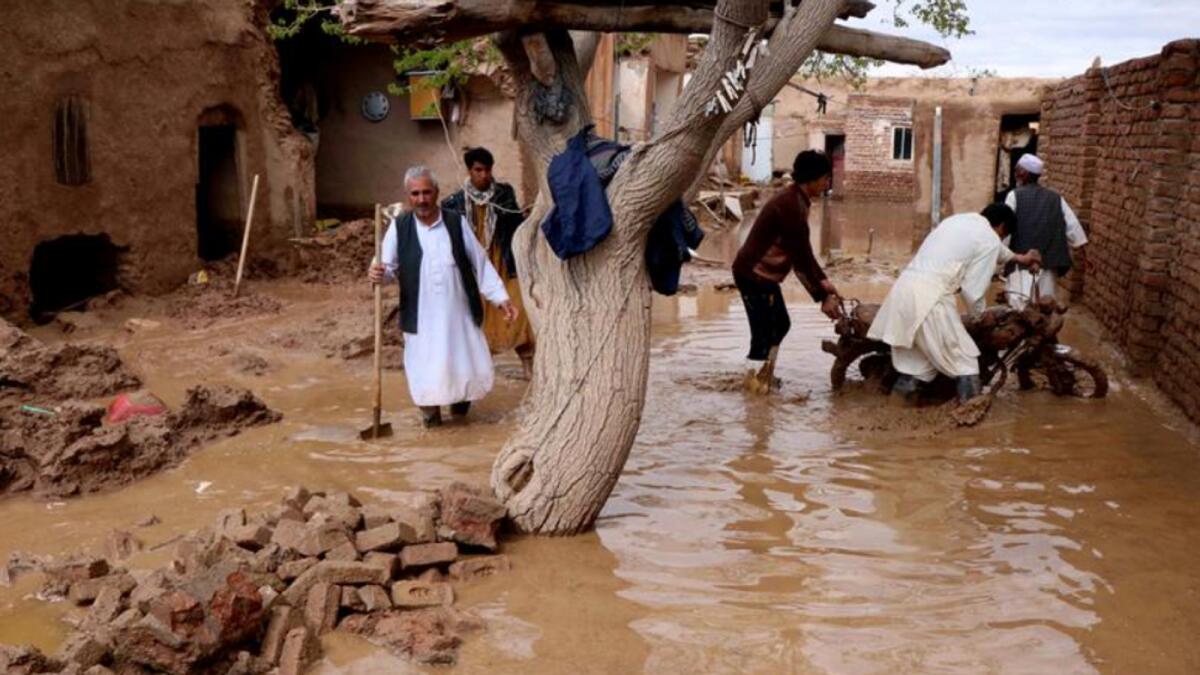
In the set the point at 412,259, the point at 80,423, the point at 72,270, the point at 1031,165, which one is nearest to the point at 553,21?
the point at 412,259

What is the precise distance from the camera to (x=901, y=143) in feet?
99.1

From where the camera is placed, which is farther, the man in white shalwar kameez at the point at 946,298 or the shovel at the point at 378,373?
the man in white shalwar kameez at the point at 946,298

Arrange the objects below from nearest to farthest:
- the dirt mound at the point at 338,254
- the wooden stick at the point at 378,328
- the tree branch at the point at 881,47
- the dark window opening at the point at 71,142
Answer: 1. the tree branch at the point at 881,47
2. the wooden stick at the point at 378,328
3. the dark window opening at the point at 71,142
4. the dirt mound at the point at 338,254

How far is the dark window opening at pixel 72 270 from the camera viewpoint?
1128 centimetres

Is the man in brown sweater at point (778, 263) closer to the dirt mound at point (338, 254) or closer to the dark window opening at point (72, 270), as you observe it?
the dirt mound at point (338, 254)

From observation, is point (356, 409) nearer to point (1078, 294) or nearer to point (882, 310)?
point (882, 310)

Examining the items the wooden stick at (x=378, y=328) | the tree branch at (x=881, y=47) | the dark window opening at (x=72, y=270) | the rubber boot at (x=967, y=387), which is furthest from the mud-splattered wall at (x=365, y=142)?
the tree branch at (x=881, y=47)

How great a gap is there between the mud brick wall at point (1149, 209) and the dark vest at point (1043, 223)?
1.84ft

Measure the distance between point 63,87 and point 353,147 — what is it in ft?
21.3

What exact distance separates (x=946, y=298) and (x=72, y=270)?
8763 millimetres

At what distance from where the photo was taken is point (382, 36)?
5.03m

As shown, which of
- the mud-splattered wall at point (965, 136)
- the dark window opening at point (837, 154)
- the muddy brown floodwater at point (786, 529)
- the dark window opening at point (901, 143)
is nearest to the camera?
the muddy brown floodwater at point (786, 529)

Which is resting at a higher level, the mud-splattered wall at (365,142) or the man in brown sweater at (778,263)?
the mud-splattered wall at (365,142)

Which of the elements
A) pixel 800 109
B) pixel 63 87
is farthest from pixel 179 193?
pixel 800 109
